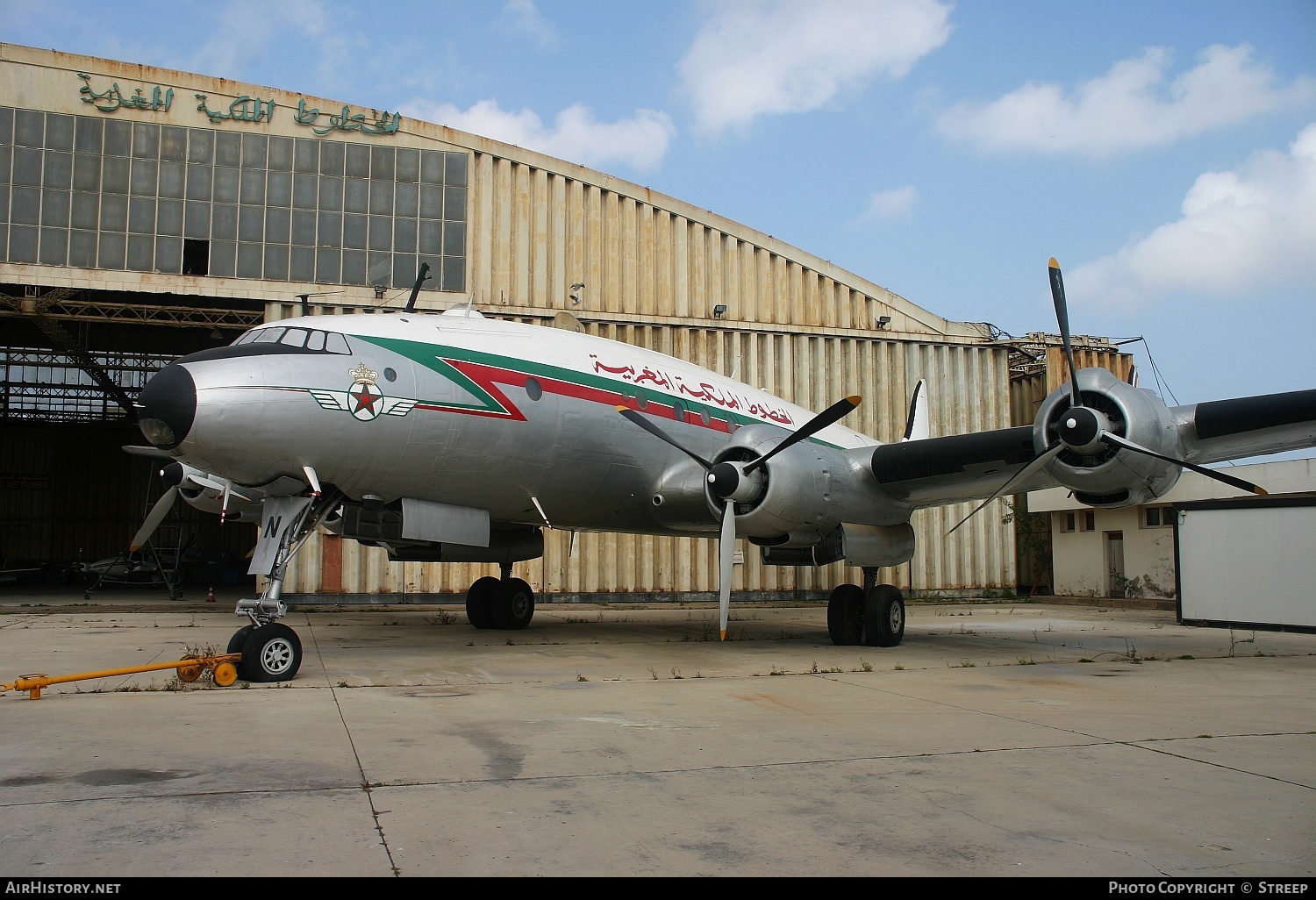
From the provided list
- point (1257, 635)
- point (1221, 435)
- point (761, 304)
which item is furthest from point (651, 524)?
point (761, 304)

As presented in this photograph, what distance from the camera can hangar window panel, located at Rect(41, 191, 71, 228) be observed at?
69.4 feet

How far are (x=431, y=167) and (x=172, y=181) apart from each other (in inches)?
240

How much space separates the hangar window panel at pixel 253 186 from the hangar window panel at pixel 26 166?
4293mm

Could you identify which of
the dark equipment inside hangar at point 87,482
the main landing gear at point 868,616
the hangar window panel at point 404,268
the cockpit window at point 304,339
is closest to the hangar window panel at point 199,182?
the hangar window panel at point 404,268

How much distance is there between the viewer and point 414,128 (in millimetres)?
24031

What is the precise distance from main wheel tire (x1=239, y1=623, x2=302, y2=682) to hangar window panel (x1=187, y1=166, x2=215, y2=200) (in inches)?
650

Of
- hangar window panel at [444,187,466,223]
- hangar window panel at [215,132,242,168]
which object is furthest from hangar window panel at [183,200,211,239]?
hangar window panel at [444,187,466,223]

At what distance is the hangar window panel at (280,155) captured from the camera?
2280 centimetres

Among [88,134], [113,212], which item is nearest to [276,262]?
[113,212]

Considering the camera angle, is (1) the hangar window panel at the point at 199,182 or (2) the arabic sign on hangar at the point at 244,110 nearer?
(2) the arabic sign on hangar at the point at 244,110

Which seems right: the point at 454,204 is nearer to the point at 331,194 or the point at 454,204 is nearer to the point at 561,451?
the point at 331,194

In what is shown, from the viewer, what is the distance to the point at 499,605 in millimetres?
16172

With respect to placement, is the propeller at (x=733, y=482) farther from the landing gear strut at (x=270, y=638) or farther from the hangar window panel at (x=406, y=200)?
the hangar window panel at (x=406, y=200)

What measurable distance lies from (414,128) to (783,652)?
696 inches
